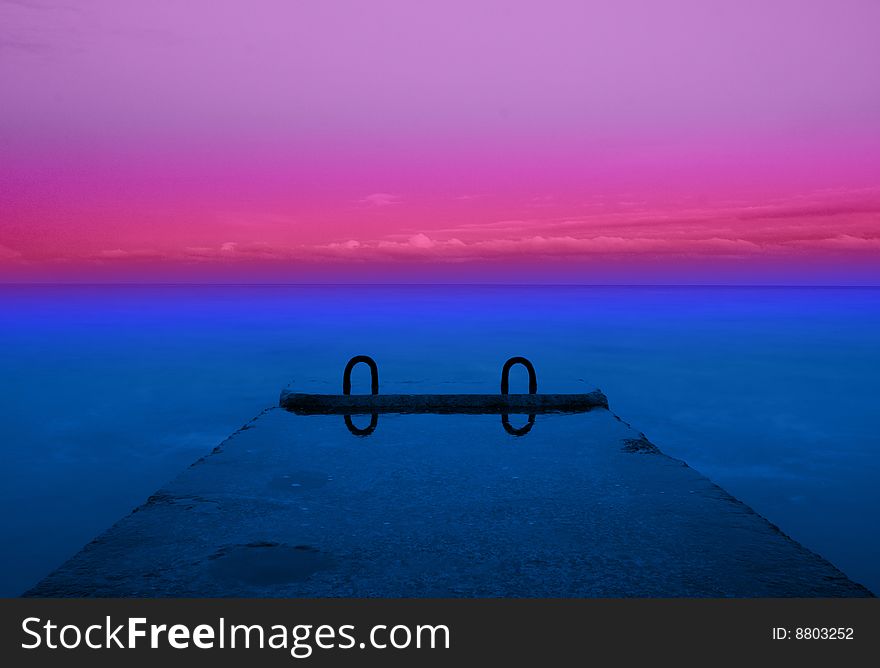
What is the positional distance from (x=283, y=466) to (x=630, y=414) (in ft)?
50.4

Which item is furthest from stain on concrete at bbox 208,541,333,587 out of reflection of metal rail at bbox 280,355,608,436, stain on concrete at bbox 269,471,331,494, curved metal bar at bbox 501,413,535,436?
reflection of metal rail at bbox 280,355,608,436

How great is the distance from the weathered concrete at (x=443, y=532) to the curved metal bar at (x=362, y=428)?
880 millimetres

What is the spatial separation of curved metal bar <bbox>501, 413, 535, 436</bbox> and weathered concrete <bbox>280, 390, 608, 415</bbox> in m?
0.40

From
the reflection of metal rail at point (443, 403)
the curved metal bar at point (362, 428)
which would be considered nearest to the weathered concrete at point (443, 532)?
the curved metal bar at point (362, 428)

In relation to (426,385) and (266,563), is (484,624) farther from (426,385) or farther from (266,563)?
(426,385)

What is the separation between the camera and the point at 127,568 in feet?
14.6

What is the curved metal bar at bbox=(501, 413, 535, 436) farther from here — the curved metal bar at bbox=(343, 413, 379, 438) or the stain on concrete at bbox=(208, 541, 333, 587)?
the stain on concrete at bbox=(208, 541, 333, 587)

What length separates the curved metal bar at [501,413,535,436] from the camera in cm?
911

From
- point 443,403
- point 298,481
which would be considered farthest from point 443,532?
point 443,403

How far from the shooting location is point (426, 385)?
13.0 metres

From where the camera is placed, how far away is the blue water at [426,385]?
1176 cm

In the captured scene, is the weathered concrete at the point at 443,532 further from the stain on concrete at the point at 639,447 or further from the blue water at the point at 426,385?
the blue water at the point at 426,385

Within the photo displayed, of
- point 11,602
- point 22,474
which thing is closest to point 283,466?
point 11,602

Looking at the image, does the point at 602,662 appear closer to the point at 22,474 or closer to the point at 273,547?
the point at 273,547
